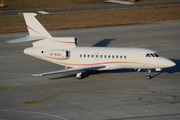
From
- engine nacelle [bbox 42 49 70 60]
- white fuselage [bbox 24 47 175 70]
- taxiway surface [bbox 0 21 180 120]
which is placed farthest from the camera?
engine nacelle [bbox 42 49 70 60]

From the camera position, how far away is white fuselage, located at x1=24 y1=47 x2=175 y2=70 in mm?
41553

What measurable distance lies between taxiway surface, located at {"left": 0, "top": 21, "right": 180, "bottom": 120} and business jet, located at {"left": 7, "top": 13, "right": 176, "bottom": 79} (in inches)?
43.7

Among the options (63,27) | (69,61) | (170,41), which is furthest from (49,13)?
(69,61)

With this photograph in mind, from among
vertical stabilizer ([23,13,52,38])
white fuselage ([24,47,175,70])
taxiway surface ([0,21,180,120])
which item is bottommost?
taxiway surface ([0,21,180,120])

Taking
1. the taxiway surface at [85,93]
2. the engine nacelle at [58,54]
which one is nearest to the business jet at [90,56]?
the engine nacelle at [58,54]

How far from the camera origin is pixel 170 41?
190 feet

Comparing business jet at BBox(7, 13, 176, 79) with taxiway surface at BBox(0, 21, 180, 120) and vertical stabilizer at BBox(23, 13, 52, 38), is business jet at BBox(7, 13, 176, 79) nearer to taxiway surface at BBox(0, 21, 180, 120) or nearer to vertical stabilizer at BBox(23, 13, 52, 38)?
vertical stabilizer at BBox(23, 13, 52, 38)

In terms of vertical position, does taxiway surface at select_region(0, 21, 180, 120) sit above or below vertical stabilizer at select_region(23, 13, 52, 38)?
below

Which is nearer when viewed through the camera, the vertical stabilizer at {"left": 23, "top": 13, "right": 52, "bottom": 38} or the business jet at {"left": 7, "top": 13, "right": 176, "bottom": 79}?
the business jet at {"left": 7, "top": 13, "right": 176, "bottom": 79}

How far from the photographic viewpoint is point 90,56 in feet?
140

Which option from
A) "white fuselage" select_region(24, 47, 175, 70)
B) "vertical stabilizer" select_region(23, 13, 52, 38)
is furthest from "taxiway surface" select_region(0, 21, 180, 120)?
"vertical stabilizer" select_region(23, 13, 52, 38)

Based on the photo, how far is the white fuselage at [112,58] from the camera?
41.6 m

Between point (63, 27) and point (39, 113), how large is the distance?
34551 millimetres

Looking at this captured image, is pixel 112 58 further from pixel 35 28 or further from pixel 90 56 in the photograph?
pixel 35 28
